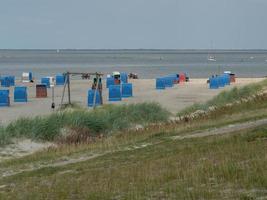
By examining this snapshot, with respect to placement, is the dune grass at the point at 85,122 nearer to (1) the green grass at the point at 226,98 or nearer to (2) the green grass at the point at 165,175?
(1) the green grass at the point at 226,98

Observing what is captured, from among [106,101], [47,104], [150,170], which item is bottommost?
[150,170]

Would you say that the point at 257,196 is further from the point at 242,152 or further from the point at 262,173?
the point at 242,152

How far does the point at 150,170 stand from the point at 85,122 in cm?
1070

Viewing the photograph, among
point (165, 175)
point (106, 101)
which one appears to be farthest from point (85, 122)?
point (106, 101)

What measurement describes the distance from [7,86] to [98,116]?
30.7m

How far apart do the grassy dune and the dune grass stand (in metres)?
3.82

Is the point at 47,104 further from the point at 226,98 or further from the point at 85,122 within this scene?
the point at 85,122

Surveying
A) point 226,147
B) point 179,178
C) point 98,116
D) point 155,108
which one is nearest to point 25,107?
point 155,108

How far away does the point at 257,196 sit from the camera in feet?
21.6

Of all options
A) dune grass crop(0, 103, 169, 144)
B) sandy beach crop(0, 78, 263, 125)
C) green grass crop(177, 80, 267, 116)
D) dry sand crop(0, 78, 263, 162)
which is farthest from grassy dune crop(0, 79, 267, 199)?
green grass crop(177, 80, 267, 116)

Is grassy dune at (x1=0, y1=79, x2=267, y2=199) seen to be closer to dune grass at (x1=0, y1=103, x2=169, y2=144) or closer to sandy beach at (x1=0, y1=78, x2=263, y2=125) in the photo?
dune grass at (x1=0, y1=103, x2=169, y2=144)

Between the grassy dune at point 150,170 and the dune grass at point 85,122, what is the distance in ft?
12.5

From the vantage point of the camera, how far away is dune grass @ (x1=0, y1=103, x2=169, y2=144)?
18109mm

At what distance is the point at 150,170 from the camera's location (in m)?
8.95
